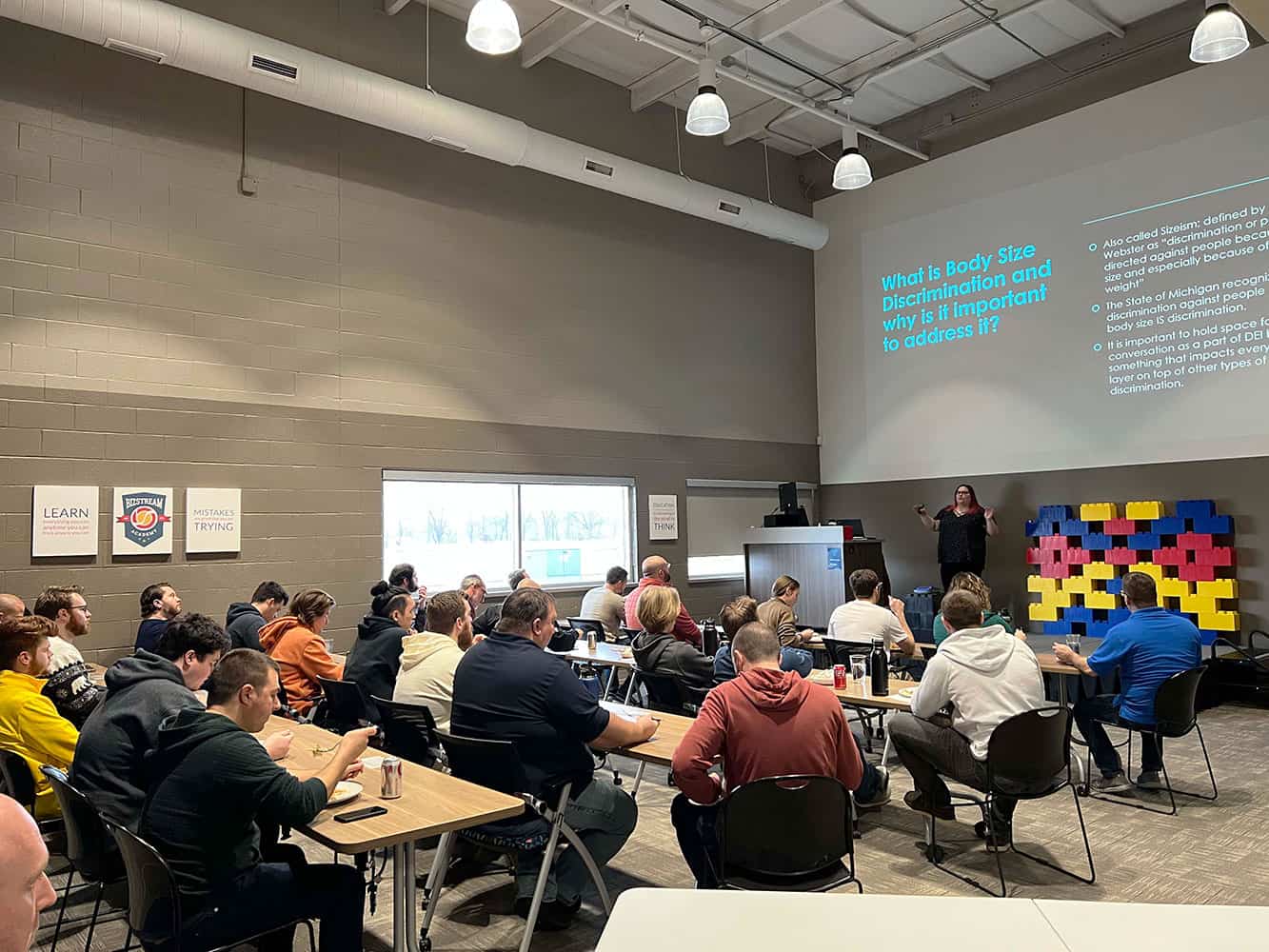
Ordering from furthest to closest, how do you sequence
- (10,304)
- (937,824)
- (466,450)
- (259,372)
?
(466,450)
(259,372)
(10,304)
(937,824)

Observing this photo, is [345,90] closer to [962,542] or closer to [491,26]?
[491,26]

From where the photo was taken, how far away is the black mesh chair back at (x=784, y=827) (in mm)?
2814

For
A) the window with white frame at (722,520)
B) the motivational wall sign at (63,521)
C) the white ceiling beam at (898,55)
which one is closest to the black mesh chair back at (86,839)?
the motivational wall sign at (63,521)

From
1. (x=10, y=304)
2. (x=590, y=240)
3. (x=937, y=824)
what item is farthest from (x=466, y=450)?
(x=937, y=824)

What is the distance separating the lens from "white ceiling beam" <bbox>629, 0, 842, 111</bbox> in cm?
796

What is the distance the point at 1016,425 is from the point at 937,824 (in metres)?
5.51

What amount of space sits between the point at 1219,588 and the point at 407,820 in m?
7.38

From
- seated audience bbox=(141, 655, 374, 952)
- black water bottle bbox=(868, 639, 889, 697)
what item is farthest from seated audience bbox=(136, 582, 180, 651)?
black water bottle bbox=(868, 639, 889, 697)

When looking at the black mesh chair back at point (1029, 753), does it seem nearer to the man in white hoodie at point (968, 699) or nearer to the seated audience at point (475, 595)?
the man in white hoodie at point (968, 699)

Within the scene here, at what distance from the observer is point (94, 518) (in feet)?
20.9

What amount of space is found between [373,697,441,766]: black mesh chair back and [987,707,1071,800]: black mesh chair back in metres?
2.26

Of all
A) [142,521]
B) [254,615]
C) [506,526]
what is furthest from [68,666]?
[506,526]

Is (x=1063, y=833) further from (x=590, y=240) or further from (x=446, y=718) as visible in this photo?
(x=590, y=240)

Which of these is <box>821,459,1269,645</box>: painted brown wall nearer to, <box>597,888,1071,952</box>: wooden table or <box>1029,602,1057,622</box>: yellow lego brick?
<box>1029,602,1057,622</box>: yellow lego brick
